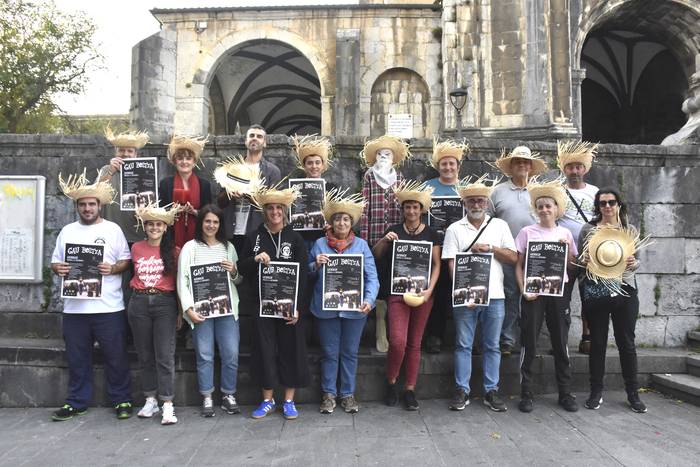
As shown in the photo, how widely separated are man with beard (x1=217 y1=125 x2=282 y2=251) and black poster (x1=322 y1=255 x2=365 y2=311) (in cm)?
99

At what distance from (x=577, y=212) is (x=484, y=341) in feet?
5.70

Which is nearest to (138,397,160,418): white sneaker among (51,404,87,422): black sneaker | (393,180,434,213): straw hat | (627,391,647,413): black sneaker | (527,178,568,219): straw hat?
(51,404,87,422): black sneaker

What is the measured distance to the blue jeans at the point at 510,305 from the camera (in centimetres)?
532

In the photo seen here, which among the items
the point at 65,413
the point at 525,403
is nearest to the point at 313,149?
the point at 525,403

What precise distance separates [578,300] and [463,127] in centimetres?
898

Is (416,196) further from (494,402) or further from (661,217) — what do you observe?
(661,217)

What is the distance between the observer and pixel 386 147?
5.39 metres

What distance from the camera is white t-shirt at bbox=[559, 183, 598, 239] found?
5395mm

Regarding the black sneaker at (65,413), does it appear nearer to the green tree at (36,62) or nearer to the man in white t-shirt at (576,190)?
the man in white t-shirt at (576,190)

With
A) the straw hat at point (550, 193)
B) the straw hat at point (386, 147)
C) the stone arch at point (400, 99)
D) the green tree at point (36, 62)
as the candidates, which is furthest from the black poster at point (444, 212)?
the green tree at point (36, 62)

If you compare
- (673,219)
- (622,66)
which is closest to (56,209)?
(673,219)

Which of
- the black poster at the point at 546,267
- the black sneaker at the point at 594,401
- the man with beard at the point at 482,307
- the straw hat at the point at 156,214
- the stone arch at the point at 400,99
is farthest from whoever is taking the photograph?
the stone arch at the point at 400,99

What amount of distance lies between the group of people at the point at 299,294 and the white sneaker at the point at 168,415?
1cm

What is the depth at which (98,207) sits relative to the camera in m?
4.99
